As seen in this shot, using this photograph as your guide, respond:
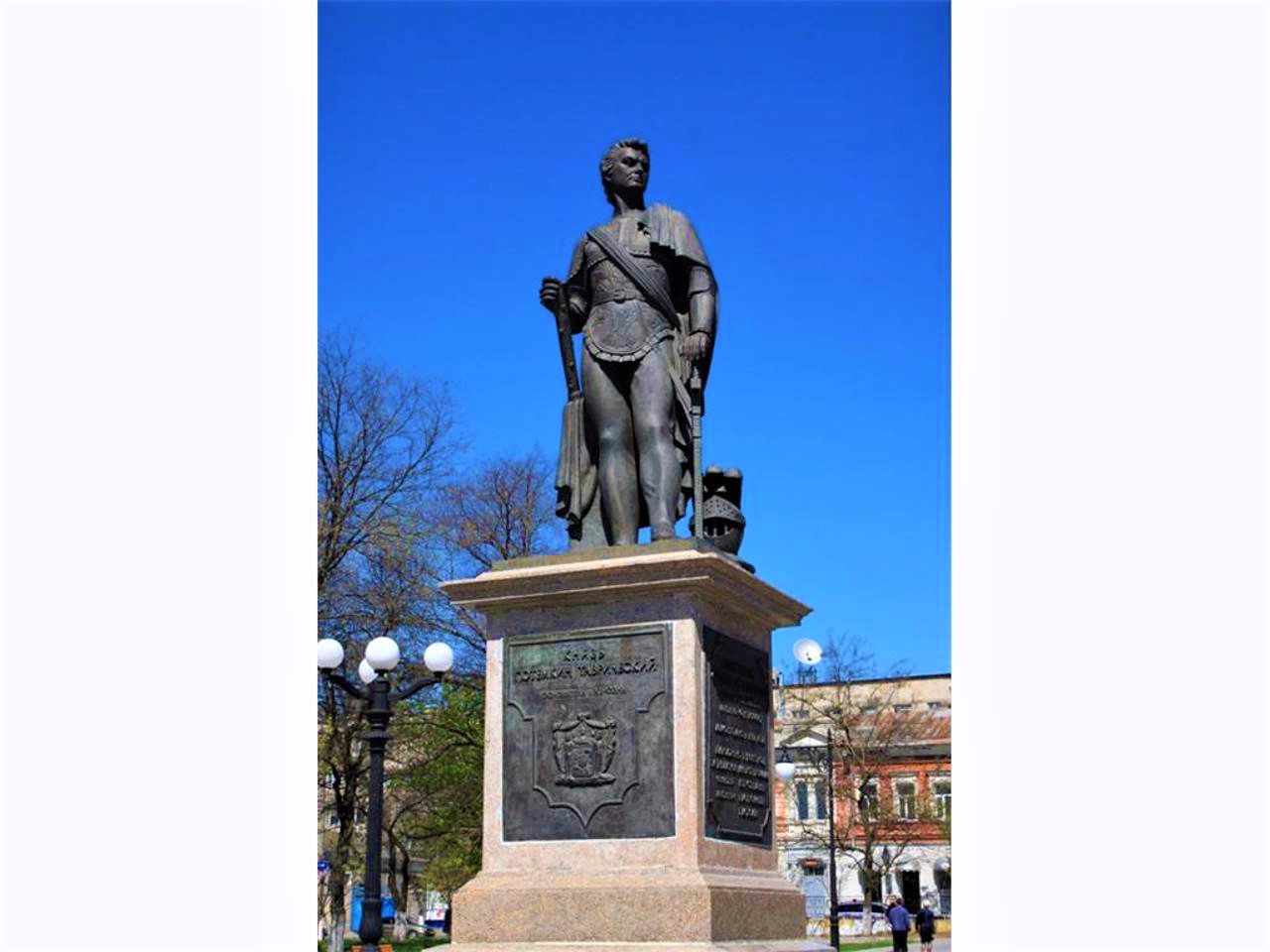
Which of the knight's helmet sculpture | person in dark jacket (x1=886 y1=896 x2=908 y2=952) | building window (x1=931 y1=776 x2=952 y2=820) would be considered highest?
the knight's helmet sculpture

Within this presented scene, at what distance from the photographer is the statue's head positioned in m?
10.6

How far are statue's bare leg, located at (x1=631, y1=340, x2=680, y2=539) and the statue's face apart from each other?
1.11 metres

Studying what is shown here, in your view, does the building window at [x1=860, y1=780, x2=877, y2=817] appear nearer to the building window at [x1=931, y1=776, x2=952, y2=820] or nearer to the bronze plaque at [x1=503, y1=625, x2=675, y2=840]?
the building window at [x1=931, y1=776, x2=952, y2=820]

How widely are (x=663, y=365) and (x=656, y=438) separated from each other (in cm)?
48

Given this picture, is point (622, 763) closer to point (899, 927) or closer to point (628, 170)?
point (628, 170)

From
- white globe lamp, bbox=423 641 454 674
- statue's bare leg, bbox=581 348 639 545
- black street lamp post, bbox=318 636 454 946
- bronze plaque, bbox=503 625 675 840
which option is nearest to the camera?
bronze plaque, bbox=503 625 675 840

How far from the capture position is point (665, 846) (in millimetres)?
8852

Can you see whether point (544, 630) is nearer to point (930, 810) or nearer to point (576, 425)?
point (576, 425)

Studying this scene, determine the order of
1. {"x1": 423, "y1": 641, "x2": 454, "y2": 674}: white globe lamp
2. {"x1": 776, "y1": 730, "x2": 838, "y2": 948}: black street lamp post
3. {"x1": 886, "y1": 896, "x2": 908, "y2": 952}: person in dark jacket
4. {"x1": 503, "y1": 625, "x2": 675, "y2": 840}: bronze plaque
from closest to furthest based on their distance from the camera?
{"x1": 503, "y1": 625, "x2": 675, "y2": 840}: bronze plaque
{"x1": 423, "y1": 641, "x2": 454, "y2": 674}: white globe lamp
{"x1": 776, "y1": 730, "x2": 838, "y2": 948}: black street lamp post
{"x1": 886, "y1": 896, "x2": 908, "y2": 952}: person in dark jacket

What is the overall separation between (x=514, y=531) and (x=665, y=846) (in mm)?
27178

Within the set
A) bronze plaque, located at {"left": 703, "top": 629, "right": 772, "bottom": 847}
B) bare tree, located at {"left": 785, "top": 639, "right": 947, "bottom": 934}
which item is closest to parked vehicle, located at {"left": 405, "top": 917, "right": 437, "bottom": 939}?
bare tree, located at {"left": 785, "top": 639, "right": 947, "bottom": 934}

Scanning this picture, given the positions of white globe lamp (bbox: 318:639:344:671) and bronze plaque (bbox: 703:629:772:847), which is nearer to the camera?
bronze plaque (bbox: 703:629:772:847)

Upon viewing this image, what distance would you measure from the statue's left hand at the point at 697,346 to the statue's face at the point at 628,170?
1112 mm
